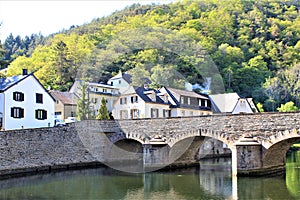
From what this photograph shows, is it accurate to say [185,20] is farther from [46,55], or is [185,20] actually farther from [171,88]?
[171,88]

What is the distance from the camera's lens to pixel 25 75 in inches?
1377

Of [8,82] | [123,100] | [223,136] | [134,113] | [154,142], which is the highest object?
[8,82]

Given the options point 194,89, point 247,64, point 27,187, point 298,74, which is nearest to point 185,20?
point 247,64

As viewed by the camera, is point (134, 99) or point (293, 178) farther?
point (134, 99)

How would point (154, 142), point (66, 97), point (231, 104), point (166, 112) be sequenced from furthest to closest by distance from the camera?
point (231, 104) < point (66, 97) < point (166, 112) < point (154, 142)

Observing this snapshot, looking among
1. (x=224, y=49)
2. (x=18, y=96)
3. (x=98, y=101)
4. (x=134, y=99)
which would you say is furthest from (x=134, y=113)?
(x=224, y=49)

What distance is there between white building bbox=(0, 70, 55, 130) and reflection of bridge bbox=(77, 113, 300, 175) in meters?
5.78

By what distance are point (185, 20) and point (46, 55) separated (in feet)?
79.8

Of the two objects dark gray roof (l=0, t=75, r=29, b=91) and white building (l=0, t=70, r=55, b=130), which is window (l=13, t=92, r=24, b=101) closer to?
white building (l=0, t=70, r=55, b=130)

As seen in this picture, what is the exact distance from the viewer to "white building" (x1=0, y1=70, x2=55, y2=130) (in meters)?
32.7

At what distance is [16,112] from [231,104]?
25740mm

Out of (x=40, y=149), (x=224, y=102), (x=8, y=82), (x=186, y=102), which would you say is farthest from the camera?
(x=224, y=102)

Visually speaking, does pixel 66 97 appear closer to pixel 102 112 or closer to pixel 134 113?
pixel 134 113

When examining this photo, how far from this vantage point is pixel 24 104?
34.2 m
